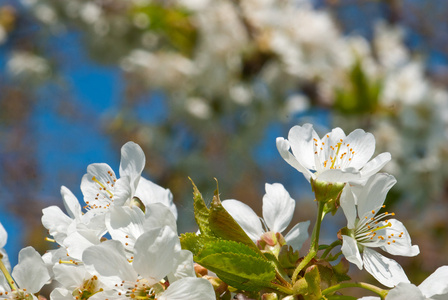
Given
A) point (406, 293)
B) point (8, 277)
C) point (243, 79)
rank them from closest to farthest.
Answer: point (406, 293) < point (8, 277) < point (243, 79)

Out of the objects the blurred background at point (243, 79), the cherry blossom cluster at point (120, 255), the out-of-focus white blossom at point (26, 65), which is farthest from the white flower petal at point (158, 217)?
the out-of-focus white blossom at point (26, 65)

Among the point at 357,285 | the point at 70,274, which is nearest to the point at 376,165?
the point at 357,285

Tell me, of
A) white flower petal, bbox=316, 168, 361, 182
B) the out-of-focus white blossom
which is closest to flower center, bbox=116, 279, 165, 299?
white flower petal, bbox=316, 168, 361, 182

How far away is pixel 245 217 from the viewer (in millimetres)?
650

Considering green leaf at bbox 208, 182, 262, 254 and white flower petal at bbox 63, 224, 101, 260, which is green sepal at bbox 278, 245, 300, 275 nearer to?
green leaf at bbox 208, 182, 262, 254

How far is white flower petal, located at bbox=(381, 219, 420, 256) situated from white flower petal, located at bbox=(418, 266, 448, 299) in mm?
70

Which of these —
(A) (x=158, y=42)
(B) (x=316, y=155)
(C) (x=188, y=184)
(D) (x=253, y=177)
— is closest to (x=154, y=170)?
(C) (x=188, y=184)

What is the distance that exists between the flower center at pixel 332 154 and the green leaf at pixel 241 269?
180 mm

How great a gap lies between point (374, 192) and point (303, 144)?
0.33 ft

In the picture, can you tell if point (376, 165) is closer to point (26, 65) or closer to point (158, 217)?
point (158, 217)

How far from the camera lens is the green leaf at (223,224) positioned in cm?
53

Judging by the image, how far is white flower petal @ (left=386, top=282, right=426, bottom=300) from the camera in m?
0.47

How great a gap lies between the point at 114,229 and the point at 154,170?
8.43 feet

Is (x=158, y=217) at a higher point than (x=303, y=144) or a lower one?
lower
